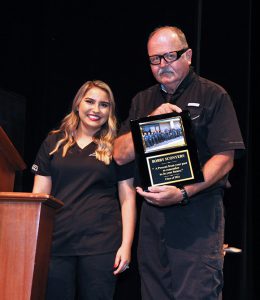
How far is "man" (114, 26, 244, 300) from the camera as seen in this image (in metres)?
1.96

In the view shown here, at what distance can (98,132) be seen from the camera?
260 cm

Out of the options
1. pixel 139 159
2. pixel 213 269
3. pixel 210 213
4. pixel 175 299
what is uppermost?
pixel 139 159

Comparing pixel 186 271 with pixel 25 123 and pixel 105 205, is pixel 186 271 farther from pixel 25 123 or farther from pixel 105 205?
pixel 25 123

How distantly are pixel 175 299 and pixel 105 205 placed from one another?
585 millimetres

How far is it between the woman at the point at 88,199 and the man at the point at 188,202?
0.88 feet

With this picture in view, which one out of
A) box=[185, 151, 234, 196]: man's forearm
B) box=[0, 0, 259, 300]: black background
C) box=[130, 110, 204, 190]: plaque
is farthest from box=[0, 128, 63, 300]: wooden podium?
box=[0, 0, 259, 300]: black background

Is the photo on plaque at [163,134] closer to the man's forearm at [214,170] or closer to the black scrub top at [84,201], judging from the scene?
the man's forearm at [214,170]

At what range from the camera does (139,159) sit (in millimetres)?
1969

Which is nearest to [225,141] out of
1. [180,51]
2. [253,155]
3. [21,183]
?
[180,51]

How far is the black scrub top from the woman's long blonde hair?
3 centimetres

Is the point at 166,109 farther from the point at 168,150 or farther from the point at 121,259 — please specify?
the point at 121,259

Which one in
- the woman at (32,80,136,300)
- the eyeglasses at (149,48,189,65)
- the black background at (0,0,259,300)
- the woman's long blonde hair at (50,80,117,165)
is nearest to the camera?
the eyeglasses at (149,48,189,65)

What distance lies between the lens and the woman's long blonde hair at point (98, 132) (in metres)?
2.47

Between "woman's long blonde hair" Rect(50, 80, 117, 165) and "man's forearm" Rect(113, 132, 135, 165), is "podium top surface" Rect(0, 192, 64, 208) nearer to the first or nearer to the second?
"man's forearm" Rect(113, 132, 135, 165)
